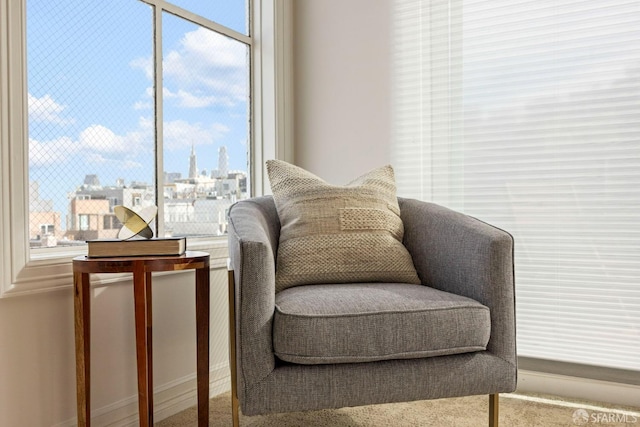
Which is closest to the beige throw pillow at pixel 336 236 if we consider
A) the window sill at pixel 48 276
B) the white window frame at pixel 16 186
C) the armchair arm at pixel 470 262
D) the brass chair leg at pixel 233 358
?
the armchair arm at pixel 470 262

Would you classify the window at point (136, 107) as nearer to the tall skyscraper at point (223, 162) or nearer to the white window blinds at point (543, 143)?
the tall skyscraper at point (223, 162)

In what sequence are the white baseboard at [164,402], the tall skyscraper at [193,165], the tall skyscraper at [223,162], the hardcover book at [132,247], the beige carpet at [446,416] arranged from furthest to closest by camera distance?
the tall skyscraper at [223,162], the tall skyscraper at [193,165], the beige carpet at [446,416], the white baseboard at [164,402], the hardcover book at [132,247]

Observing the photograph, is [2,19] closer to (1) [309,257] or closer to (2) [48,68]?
(2) [48,68]

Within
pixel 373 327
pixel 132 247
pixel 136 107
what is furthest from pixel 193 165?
pixel 373 327

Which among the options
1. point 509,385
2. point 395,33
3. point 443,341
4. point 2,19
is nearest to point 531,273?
point 509,385

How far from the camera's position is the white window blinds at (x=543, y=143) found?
6.95 feet

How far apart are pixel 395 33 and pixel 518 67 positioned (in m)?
0.58

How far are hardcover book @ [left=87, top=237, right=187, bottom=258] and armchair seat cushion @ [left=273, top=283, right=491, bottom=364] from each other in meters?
0.35

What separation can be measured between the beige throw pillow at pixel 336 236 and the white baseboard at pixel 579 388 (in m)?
0.82

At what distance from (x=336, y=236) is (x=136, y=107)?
2.90 feet

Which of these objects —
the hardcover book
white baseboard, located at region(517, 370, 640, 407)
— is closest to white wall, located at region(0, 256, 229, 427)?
the hardcover book

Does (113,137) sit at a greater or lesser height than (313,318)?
greater

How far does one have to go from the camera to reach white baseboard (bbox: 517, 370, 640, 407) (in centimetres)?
212

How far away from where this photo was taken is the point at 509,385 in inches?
62.3
